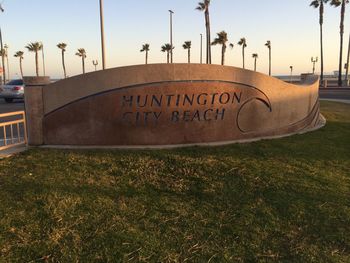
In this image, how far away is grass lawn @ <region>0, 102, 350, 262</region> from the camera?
4.18 metres

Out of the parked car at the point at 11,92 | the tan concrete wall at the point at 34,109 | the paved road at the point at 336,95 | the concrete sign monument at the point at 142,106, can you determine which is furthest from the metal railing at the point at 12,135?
the paved road at the point at 336,95

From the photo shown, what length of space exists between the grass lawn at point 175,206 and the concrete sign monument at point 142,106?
0.66 metres

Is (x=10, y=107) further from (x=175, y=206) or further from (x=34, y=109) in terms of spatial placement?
(x=175, y=206)

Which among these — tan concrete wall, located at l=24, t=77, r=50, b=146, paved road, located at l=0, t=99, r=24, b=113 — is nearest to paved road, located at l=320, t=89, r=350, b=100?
paved road, located at l=0, t=99, r=24, b=113

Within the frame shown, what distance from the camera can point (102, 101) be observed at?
8.02m

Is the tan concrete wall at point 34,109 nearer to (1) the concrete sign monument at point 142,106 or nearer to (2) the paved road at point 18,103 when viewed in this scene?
(1) the concrete sign monument at point 142,106

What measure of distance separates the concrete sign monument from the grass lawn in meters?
0.66

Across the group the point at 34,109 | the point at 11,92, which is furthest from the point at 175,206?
the point at 11,92

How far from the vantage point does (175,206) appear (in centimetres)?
531

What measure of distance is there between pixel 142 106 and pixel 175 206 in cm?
338

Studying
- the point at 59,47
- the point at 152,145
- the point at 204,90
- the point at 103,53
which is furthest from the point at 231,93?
the point at 59,47

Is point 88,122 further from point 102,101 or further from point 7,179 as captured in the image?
point 7,179

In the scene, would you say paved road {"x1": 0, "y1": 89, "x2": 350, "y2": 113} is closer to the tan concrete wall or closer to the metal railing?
the metal railing

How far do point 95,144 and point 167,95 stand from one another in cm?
205
